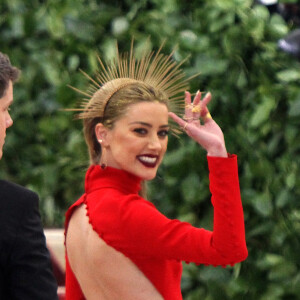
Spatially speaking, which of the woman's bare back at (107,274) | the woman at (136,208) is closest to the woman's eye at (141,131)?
the woman at (136,208)

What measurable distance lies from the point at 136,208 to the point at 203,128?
0.24 m

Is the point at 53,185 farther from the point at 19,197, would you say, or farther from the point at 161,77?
the point at 19,197

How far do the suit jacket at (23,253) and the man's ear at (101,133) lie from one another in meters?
0.44

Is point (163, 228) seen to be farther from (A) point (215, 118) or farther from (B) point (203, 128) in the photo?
(A) point (215, 118)

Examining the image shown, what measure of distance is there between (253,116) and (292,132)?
149 mm

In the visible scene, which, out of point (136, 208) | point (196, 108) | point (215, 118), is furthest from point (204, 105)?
point (215, 118)

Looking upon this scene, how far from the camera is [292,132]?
107 inches

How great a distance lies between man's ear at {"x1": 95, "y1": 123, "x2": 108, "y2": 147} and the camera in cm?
192

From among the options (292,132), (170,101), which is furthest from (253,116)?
(170,101)

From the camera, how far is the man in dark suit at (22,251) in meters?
1.46

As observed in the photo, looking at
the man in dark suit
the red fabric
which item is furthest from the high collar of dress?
the man in dark suit

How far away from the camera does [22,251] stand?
4.80 feet

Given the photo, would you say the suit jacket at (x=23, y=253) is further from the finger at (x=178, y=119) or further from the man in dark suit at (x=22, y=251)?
the finger at (x=178, y=119)

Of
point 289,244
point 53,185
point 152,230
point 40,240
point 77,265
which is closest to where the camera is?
point 40,240
